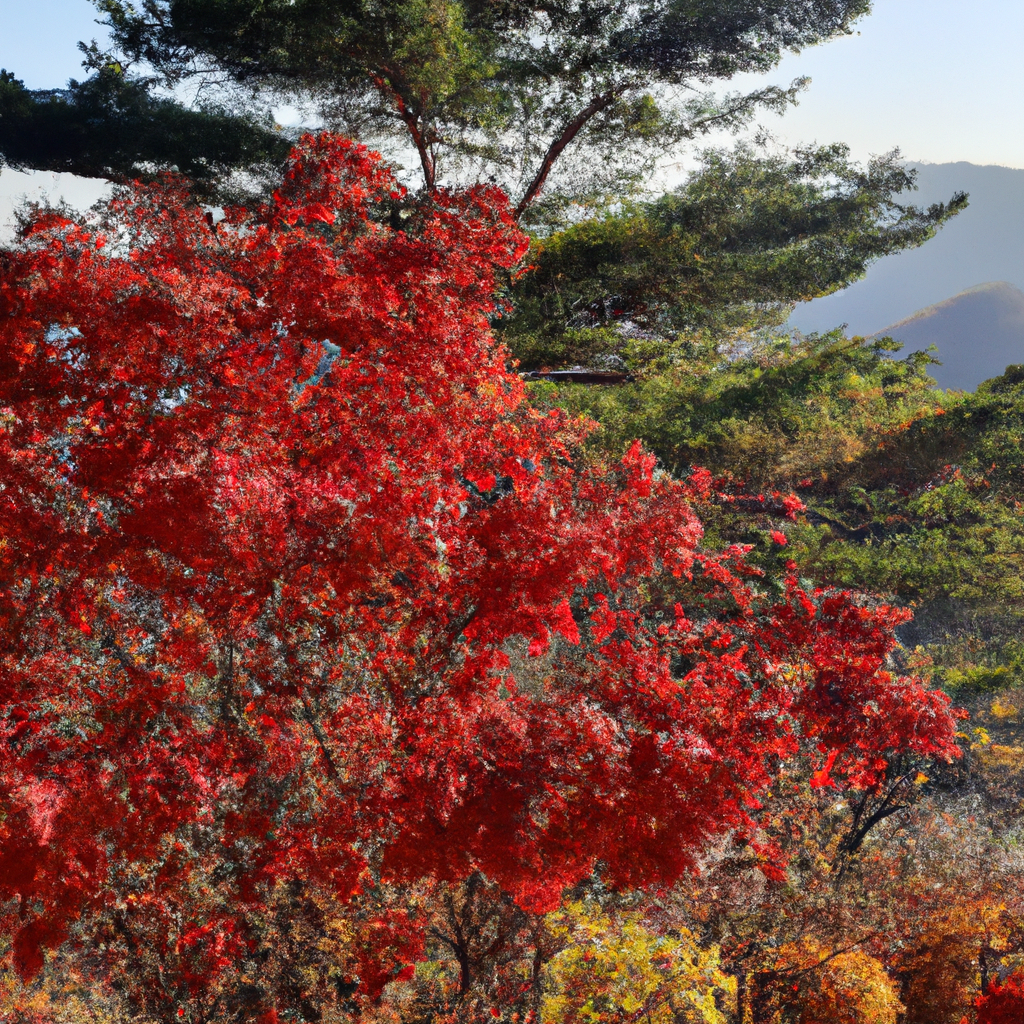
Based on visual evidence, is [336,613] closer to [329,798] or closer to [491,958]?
[329,798]

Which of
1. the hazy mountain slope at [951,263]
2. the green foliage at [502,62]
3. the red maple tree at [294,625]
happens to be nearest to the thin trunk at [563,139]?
the green foliage at [502,62]

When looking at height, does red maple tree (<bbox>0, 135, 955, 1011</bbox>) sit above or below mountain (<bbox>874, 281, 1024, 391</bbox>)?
below

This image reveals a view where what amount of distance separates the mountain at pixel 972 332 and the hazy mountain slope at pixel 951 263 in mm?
10318

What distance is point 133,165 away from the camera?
345 inches

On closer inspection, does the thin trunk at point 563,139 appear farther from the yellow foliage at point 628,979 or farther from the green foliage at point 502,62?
the yellow foliage at point 628,979

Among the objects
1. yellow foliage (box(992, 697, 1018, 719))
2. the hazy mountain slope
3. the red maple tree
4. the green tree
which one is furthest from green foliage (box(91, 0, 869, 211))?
the hazy mountain slope

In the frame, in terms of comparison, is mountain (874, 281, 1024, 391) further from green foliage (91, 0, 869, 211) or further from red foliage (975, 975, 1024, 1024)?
red foliage (975, 975, 1024, 1024)

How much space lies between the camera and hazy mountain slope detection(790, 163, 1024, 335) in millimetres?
81375

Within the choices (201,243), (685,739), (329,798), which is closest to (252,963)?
(329,798)

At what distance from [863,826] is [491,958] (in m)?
4.20

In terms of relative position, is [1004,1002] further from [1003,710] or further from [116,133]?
[116,133]

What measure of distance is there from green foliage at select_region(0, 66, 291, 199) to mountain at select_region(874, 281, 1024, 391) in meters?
70.0

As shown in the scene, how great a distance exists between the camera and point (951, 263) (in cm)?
8231

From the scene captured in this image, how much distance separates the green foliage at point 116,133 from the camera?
8.34 meters
